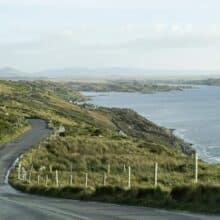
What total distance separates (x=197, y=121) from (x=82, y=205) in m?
117

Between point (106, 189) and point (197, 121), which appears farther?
point (197, 121)

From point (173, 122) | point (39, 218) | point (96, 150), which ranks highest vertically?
point (173, 122)

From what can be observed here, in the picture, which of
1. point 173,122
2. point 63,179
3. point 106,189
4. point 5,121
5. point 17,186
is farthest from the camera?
point 173,122

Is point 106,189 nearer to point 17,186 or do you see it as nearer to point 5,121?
point 17,186

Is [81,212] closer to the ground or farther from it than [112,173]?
closer to the ground

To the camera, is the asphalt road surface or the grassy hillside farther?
the grassy hillside

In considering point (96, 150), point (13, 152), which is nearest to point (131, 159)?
point (96, 150)

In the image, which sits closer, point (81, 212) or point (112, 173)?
point (81, 212)

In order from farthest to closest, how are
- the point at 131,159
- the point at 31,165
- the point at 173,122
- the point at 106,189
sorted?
1. the point at 173,122
2. the point at 131,159
3. the point at 31,165
4. the point at 106,189

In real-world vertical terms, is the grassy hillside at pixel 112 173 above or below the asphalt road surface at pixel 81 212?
above

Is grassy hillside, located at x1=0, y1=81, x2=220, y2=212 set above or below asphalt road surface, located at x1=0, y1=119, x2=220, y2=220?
above

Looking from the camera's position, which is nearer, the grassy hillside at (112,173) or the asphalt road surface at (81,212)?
the asphalt road surface at (81,212)

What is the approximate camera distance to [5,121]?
73.6 m

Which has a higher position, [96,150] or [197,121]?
[197,121]
